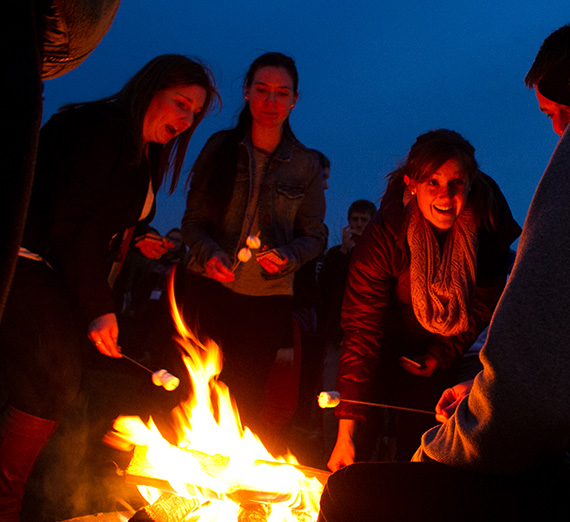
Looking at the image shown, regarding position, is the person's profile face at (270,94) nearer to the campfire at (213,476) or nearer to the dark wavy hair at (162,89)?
the dark wavy hair at (162,89)

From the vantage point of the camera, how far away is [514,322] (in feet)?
3.51

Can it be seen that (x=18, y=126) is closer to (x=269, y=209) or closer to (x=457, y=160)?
(x=457, y=160)

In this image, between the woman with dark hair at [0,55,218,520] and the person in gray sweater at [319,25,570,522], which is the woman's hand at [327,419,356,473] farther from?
the person in gray sweater at [319,25,570,522]

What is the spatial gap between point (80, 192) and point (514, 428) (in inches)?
79.0

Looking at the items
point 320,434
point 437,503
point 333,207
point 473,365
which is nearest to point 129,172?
point 437,503

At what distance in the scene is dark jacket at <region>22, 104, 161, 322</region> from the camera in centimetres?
233

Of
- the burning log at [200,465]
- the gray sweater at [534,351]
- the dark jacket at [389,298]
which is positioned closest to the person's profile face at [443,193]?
the dark jacket at [389,298]

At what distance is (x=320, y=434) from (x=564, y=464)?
4078 mm

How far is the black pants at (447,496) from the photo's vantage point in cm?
117

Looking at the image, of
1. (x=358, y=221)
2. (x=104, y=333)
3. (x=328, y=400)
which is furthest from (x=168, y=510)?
(x=358, y=221)

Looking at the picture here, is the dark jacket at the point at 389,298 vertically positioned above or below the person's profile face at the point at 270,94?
below

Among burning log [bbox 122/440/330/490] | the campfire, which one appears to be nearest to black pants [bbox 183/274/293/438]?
the campfire

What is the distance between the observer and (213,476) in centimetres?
215

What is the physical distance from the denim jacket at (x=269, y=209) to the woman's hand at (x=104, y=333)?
0.84 m
